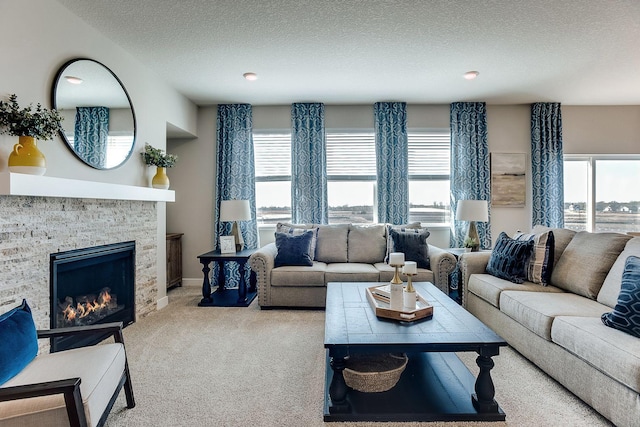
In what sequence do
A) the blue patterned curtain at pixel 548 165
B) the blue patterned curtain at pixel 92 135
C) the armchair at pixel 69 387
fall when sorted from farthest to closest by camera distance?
the blue patterned curtain at pixel 548 165 → the blue patterned curtain at pixel 92 135 → the armchair at pixel 69 387

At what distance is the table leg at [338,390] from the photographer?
1799 millimetres

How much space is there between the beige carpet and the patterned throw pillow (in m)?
0.70

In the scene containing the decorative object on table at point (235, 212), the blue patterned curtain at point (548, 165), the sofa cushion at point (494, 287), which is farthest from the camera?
the blue patterned curtain at point (548, 165)

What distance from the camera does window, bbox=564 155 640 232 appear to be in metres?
4.88

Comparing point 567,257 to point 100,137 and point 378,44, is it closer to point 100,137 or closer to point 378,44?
point 378,44

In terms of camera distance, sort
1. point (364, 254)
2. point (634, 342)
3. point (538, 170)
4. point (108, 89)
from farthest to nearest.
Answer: point (538, 170) → point (364, 254) → point (108, 89) → point (634, 342)

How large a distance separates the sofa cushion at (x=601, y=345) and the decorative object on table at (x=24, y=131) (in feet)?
10.8

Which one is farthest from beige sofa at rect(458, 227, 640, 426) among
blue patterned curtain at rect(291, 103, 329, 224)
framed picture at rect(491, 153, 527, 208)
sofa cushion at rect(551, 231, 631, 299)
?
blue patterned curtain at rect(291, 103, 329, 224)

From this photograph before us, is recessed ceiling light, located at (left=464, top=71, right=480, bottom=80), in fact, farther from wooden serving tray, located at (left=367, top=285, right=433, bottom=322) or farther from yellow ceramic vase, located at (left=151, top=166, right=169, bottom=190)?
yellow ceramic vase, located at (left=151, top=166, right=169, bottom=190)

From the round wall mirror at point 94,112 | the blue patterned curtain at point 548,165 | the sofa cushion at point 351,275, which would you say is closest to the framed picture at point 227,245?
the sofa cushion at point 351,275

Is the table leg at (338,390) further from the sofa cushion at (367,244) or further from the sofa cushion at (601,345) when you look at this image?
the sofa cushion at (367,244)

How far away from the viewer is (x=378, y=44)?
3.07 m

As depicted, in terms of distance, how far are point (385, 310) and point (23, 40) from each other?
2.91 m

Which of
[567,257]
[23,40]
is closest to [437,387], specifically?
[567,257]
